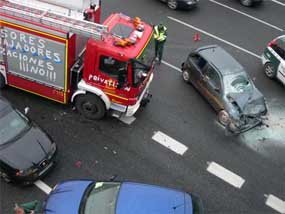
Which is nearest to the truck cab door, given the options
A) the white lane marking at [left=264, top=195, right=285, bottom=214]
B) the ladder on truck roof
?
the ladder on truck roof

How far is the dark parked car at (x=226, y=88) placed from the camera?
1473cm

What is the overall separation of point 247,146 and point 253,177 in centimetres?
128

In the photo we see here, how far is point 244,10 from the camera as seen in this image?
2142 centimetres

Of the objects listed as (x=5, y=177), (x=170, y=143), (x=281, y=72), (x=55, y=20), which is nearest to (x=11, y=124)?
(x=5, y=177)

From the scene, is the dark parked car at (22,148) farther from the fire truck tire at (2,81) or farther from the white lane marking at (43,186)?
the fire truck tire at (2,81)

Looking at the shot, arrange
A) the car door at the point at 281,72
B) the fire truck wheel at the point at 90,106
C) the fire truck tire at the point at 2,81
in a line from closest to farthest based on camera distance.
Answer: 1. the fire truck wheel at the point at 90,106
2. the fire truck tire at the point at 2,81
3. the car door at the point at 281,72

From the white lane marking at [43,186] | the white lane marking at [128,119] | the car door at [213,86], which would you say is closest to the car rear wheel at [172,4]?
the car door at [213,86]

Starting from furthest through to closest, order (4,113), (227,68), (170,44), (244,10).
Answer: (244,10) < (170,44) < (227,68) < (4,113)

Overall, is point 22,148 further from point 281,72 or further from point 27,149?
point 281,72

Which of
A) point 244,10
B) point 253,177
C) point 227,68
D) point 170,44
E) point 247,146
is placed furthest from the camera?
point 244,10

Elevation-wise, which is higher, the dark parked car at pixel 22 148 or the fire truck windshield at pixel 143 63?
the fire truck windshield at pixel 143 63

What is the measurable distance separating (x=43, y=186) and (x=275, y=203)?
6213 mm

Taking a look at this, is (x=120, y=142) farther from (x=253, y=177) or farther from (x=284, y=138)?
(x=284, y=138)

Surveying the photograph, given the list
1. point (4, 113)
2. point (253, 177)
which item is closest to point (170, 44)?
point (253, 177)
